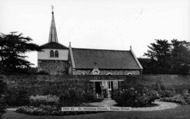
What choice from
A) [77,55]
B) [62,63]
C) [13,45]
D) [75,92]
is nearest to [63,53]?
[62,63]

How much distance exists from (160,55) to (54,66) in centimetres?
2162

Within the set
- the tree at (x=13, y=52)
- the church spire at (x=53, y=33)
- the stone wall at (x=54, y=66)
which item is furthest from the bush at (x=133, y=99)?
the church spire at (x=53, y=33)

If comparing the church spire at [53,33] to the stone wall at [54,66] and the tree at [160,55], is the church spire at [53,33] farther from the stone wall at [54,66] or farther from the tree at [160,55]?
the tree at [160,55]

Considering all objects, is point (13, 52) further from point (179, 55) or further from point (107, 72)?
point (179, 55)

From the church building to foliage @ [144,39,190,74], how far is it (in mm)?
3472

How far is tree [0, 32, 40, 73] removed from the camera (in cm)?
2841

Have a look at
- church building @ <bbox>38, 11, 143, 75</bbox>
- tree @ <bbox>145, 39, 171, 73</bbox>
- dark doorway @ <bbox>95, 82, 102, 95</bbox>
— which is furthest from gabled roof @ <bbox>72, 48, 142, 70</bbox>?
dark doorway @ <bbox>95, 82, 102, 95</bbox>

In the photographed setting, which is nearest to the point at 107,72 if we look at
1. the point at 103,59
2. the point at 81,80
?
the point at 103,59

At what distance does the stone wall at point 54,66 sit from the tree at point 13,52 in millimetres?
13708

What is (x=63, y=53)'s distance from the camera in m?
46.3

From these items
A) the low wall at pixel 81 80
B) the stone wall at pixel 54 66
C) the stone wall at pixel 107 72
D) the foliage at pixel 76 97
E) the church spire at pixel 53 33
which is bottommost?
the foliage at pixel 76 97

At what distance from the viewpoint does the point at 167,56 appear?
41.6 m

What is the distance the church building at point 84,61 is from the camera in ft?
124

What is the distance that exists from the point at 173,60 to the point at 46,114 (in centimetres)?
3211
